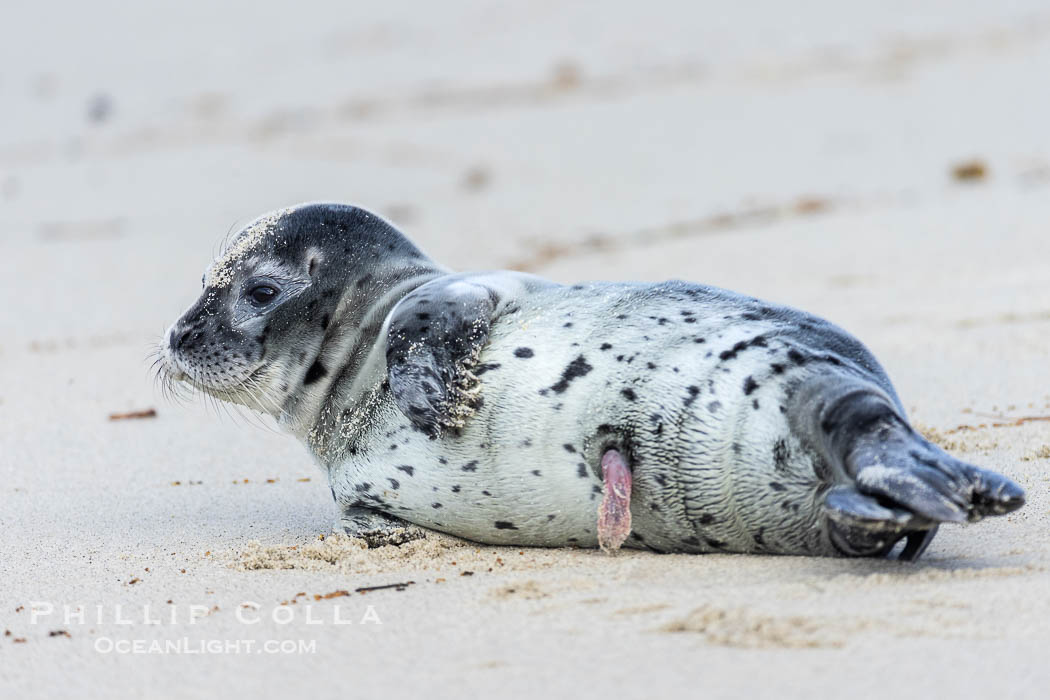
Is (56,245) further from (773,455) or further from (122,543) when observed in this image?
(773,455)

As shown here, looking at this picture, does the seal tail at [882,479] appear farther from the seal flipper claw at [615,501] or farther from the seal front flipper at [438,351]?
the seal front flipper at [438,351]

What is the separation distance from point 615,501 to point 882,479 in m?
0.69

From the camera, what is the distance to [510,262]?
8688 mm

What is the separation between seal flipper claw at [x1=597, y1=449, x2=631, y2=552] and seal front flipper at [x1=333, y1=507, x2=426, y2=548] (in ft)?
1.87

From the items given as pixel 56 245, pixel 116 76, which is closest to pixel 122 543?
pixel 56 245

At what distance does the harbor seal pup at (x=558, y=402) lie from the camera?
10.8 feet

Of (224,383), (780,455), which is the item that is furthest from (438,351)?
(780,455)

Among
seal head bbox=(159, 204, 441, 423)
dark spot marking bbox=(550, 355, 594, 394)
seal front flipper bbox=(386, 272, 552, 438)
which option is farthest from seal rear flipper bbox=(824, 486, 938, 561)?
seal head bbox=(159, 204, 441, 423)

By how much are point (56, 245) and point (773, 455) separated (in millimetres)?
7423

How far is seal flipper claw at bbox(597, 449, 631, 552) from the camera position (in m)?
3.49

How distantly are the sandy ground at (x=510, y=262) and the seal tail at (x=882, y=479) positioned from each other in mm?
118

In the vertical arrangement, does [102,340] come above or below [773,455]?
below

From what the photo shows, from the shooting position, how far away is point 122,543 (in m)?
4.04

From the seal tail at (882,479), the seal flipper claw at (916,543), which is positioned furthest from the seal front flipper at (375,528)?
the seal flipper claw at (916,543)
